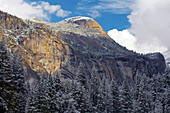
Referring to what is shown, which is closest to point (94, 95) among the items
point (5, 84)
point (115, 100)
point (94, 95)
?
point (94, 95)

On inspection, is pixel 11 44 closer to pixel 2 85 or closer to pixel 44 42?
pixel 44 42

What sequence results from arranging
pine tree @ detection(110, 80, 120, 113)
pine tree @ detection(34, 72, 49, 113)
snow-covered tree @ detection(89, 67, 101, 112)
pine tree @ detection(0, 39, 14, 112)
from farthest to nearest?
pine tree @ detection(110, 80, 120, 113), snow-covered tree @ detection(89, 67, 101, 112), pine tree @ detection(34, 72, 49, 113), pine tree @ detection(0, 39, 14, 112)

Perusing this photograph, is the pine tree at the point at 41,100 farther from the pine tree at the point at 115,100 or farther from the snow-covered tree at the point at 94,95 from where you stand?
the pine tree at the point at 115,100

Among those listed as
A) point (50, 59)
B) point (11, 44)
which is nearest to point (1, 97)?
point (11, 44)

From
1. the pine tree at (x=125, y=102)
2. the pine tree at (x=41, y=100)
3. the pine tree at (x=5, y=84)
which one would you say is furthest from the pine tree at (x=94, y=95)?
the pine tree at (x=5, y=84)

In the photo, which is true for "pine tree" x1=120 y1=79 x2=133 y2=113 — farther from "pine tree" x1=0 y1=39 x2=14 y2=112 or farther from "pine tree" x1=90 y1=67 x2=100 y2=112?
"pine tree" x1=0 y1=39 x2=14 y2=112

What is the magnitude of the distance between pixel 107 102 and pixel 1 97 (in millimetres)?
28640

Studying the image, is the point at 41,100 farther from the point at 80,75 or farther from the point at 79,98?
the point at 80,75

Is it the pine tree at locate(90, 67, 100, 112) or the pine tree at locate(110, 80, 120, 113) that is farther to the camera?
the pine tree at locate(110, 80, 120, 113)

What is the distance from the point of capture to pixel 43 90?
32594mm

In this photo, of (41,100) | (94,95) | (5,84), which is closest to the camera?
(5,84)

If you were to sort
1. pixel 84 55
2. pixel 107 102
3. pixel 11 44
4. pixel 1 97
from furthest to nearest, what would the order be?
pixel 84 55
pixel 11 44
pixel 107 102
pixel 1 97

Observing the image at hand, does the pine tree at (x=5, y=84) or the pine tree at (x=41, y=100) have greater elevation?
the pine tree at (x=5, y=84)

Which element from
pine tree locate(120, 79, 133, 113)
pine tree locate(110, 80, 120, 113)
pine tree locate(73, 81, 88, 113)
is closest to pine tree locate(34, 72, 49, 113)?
pine tree locate(73, 81, 88, 113)
